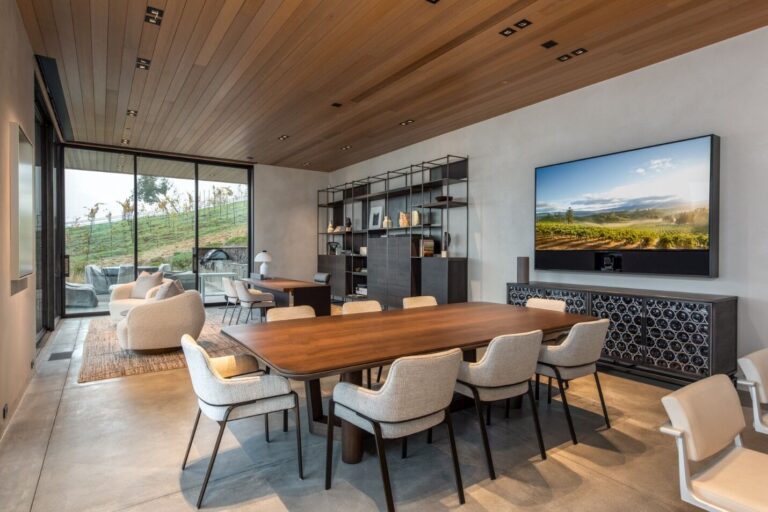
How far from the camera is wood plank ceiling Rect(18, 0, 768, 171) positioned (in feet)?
10.3

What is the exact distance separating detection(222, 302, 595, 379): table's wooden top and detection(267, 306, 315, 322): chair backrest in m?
0.23

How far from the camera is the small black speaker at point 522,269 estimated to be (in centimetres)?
496

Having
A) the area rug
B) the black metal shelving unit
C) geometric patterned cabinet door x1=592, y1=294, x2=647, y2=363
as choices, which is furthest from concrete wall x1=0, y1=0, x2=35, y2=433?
geometric patterned cabinet door x1=592, y1=294, x2=647, y2=363

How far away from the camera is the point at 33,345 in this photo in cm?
411

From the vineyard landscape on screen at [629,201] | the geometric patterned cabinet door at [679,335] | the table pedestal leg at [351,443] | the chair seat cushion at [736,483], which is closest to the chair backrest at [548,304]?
the geometric patterned cabinet door at [679,335]

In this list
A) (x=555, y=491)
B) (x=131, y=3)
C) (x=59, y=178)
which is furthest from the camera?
(x=59, y=178)

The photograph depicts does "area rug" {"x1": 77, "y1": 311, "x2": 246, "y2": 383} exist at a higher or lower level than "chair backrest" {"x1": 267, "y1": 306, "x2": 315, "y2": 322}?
lower

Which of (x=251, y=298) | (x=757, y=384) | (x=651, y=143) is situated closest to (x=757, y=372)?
(x=757, y=384)

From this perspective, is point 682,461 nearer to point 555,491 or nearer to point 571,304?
point 555,491

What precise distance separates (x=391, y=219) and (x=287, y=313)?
485cm

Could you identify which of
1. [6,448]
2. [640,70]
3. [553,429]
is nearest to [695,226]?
[640,70]

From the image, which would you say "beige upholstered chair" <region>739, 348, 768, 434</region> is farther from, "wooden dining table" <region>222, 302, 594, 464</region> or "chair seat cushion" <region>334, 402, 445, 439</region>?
"chair seat cushion" <region>334, 402, 445, 439</region>

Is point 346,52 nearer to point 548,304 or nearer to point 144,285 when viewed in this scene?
point 548,304

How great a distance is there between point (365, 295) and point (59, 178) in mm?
5750
